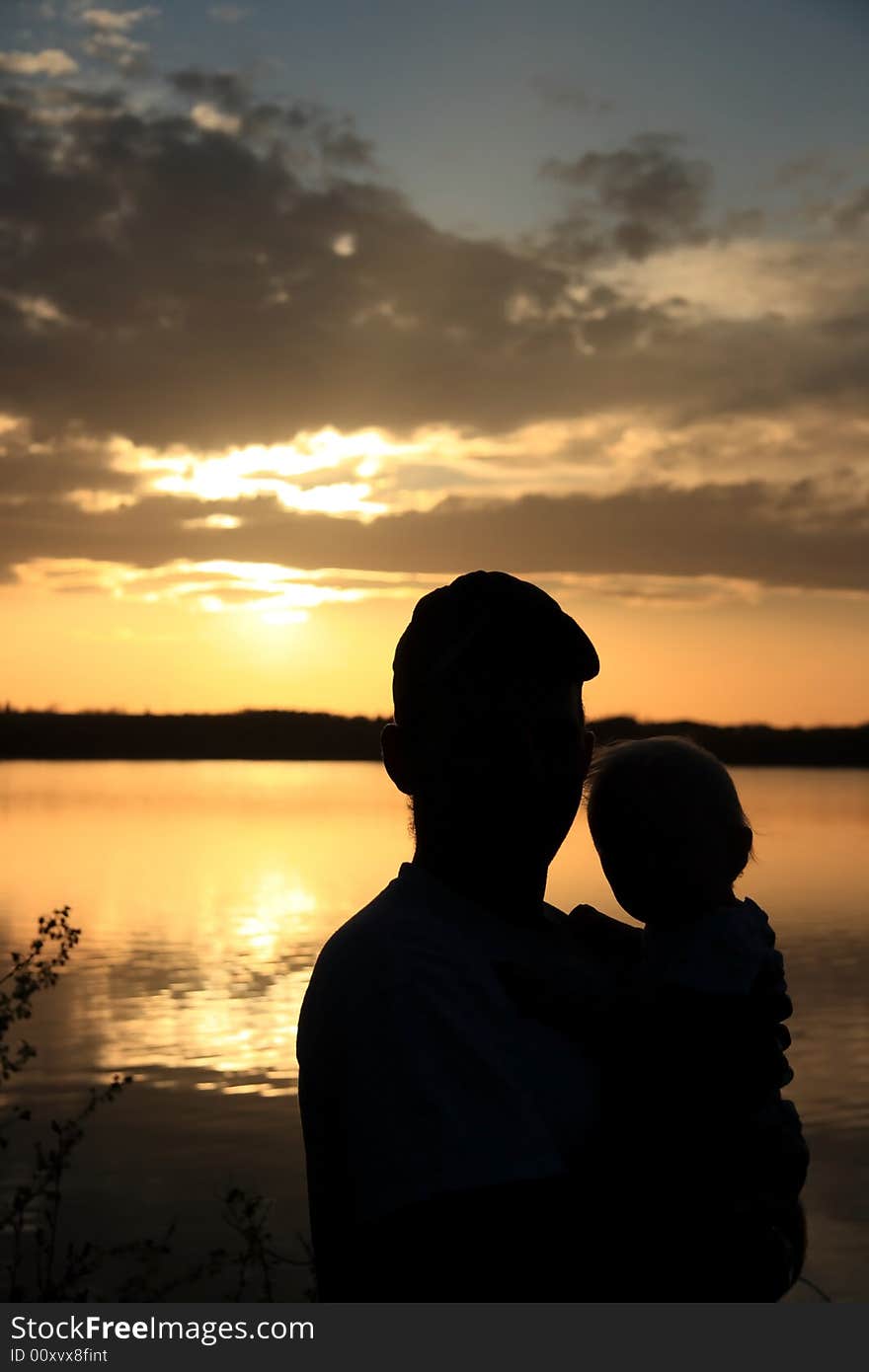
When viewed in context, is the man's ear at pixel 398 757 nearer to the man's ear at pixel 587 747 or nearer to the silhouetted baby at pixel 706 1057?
the man's ear at pixel 587 747

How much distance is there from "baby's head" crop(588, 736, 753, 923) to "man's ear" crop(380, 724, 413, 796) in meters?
1.31

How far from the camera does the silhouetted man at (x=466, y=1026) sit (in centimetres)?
191

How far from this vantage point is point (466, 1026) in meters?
1.99

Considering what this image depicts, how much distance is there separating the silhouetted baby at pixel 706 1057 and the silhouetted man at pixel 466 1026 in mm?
83

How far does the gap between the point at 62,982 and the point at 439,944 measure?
26.3m

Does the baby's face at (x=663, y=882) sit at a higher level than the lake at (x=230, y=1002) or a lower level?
higher

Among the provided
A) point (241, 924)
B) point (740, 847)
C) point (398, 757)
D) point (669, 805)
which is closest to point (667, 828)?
point (669, 805)

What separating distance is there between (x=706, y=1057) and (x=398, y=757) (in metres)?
0.78

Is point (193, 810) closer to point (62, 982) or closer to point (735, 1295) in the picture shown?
point (62, 982)

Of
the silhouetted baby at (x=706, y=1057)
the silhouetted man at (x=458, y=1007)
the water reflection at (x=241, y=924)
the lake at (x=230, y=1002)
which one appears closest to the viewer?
the silhouetted man at (x=458, y=1007)

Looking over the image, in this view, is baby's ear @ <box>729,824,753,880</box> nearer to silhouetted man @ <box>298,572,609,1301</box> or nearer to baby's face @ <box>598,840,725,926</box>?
baby's face @ <box>598,840,725,926</box>

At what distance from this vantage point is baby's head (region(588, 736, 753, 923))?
11.7ft

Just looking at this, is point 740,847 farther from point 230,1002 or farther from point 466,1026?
point 230,1002

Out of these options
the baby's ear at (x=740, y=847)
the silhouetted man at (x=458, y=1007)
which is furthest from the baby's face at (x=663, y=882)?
the silhouetted man at (x=458, y=1007)
